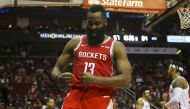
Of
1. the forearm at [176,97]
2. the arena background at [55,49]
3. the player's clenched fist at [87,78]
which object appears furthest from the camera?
the arena background at [55,49]

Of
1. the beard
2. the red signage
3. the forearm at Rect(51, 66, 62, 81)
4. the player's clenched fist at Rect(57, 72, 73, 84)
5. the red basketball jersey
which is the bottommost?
the red signage

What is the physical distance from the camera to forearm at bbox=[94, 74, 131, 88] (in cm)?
339

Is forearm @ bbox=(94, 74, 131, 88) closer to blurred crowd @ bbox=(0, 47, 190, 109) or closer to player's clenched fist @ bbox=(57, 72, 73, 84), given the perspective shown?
player's clenched fist @ bbox=(57, 72, 73, 84)

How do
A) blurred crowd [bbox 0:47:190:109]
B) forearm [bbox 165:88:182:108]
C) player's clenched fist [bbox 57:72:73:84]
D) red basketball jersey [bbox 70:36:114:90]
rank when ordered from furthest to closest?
blurred crowd [bbox 0:47:190:109] → forearm [bbox 165:88:182:108] → red basketball jersey [bbox 70:36:114:90] → player's clenched fist [bbox 57:72:73:84]

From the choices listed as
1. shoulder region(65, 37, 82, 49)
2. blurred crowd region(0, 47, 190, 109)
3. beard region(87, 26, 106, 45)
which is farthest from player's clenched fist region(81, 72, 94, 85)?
blurred crowd region(0, 47, 190, 109)

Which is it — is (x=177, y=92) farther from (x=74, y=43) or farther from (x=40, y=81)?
(x=40, y=81)

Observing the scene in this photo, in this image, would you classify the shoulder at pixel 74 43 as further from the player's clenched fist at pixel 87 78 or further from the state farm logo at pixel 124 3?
the state farm logo at pixel 124 3

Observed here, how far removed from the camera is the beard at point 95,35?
3.48 metres

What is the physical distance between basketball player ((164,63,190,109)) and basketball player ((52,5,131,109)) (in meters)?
4.18

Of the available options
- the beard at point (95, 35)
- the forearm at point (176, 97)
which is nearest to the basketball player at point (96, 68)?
the beard at point (95, 35)

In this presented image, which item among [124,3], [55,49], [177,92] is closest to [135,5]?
[124,3]

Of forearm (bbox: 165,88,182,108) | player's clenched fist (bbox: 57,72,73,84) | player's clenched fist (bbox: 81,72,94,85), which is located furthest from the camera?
forearm (bbox: 165,88,182,108)

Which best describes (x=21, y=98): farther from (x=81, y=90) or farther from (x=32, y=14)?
(x=81, y=90)

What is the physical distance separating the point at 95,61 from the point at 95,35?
217 mm
